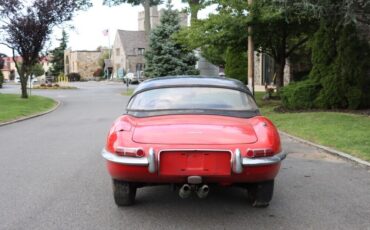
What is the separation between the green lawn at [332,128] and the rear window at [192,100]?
355 cm

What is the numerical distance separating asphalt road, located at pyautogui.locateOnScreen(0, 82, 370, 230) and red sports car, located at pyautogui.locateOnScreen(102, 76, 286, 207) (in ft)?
0.99

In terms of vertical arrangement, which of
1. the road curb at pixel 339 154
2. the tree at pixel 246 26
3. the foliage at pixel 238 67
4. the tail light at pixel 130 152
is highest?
the tree at pixel 246 26

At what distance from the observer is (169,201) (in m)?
6.20

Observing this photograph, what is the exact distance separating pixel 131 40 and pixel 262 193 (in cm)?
8187

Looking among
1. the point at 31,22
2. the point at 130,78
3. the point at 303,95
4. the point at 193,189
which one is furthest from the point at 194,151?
the point at 130,78

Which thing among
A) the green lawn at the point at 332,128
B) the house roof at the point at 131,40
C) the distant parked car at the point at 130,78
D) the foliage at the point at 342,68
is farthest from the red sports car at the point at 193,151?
the house roof at the point at 131,40

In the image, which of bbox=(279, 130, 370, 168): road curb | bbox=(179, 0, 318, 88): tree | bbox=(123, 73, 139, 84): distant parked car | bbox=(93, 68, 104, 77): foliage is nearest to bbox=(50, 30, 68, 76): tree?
bbox=(93, 68, 104, 77): foliage

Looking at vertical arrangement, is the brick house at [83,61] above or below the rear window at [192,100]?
above

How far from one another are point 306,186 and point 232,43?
14.6 metres

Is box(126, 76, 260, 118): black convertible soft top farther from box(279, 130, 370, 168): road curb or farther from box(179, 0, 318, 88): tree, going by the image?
box(179, 0, 318, 88): tree

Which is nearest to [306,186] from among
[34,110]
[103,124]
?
[103,124]

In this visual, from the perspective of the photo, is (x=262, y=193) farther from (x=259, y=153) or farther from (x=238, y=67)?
(x=238, y=67)

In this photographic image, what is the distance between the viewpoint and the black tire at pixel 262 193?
571 cm

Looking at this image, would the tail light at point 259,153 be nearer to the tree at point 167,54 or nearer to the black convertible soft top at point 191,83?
the black convertible soft top at point 191,83
